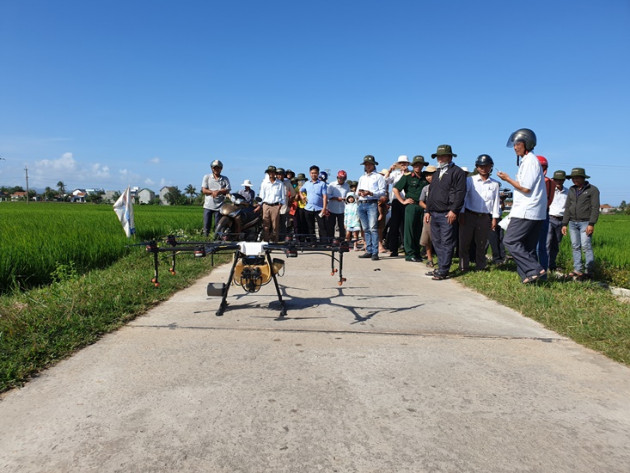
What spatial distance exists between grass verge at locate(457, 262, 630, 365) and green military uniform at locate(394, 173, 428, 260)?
7.13 feet

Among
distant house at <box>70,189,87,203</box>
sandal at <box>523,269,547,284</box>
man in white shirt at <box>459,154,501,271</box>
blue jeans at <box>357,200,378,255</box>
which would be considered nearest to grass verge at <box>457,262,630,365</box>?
sandal at <box>523,269,547,284</box>

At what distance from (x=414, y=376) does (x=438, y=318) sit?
1661mm

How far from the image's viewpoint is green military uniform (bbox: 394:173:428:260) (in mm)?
8961

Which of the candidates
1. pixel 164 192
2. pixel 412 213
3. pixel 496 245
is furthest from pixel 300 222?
pixel 164 192

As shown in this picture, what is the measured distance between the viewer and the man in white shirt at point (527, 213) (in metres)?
5.94

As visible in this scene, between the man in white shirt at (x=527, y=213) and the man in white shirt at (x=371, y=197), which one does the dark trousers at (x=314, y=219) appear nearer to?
the man in white shirt at (x=371, y=197)

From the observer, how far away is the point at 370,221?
30.2 ft

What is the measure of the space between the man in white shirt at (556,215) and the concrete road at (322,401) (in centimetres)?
461

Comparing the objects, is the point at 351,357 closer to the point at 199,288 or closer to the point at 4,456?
the point at 4,456

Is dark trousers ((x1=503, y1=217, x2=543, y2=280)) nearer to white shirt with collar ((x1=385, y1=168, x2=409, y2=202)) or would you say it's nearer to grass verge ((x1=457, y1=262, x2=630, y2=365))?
grass verge ((x1=457, y1=262, x2=630, y2=365))

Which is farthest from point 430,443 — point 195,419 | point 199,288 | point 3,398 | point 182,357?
point 199,288

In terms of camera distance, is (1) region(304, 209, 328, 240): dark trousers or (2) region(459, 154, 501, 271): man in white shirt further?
(1) region(304, 209, 328, 240): dark trousers

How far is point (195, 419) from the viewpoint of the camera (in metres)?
2.42

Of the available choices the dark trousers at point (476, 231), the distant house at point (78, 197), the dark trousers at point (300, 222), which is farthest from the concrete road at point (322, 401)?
the distant house at point (78, 197)
